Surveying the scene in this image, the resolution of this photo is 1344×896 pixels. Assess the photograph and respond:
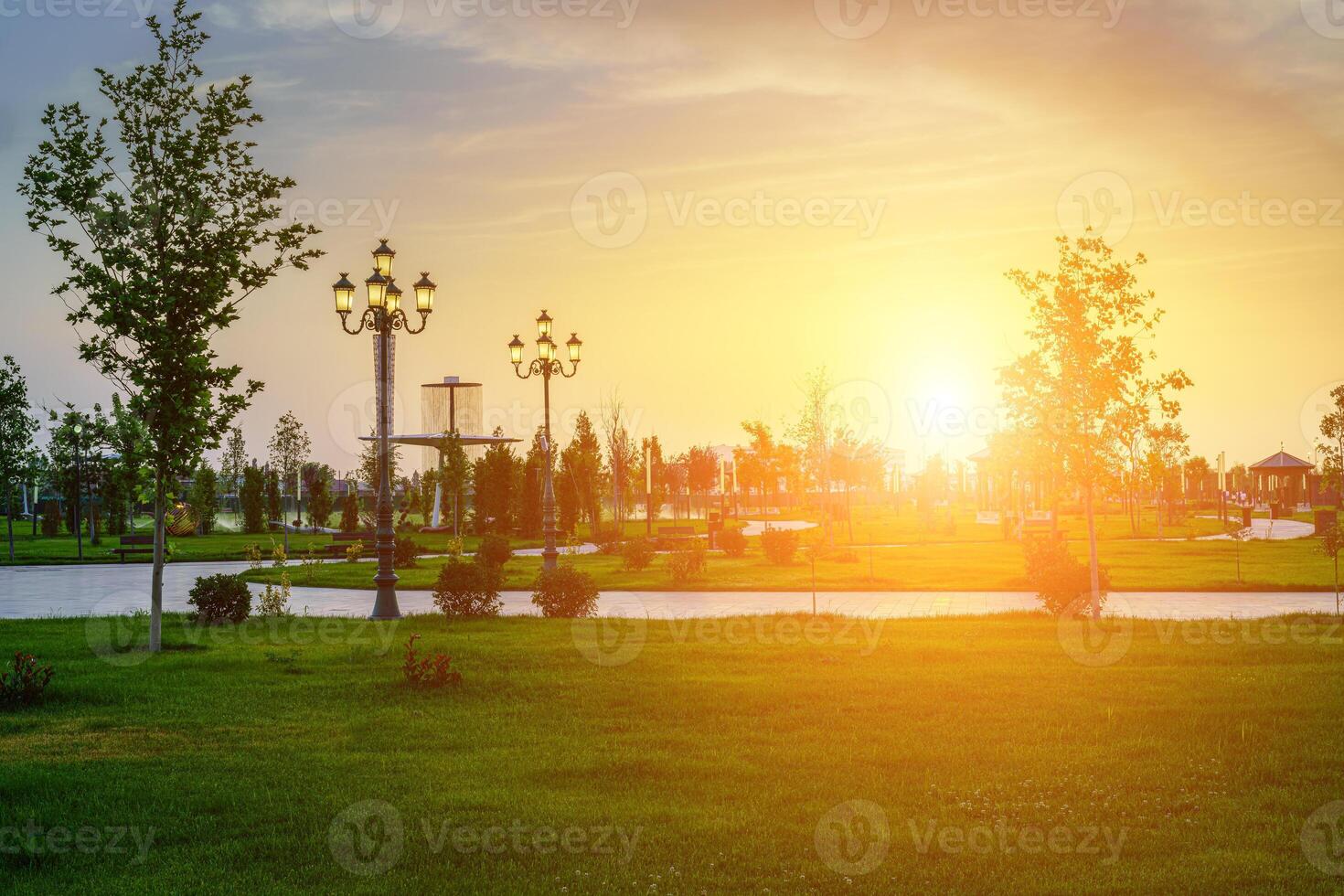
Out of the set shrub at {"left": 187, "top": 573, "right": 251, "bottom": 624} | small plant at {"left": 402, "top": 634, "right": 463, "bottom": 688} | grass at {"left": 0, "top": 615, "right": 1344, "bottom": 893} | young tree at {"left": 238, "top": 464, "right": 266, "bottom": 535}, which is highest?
young tree at {"left": 238, "top": 464, "right": 266, "bottom": 535}

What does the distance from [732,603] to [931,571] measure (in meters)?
9.57

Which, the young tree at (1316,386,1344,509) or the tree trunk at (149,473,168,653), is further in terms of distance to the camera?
the young tree at (1316,386,1344,509)

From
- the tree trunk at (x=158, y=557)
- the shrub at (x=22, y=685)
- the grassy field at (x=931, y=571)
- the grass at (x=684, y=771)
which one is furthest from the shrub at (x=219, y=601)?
the grassy field at (x=931, y=571)

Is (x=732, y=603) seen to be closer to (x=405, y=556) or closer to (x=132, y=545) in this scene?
(x=405, y=556)

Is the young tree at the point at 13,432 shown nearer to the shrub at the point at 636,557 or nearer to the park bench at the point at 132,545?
the park bench at the point at 132,545

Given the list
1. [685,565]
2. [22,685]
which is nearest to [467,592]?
[22,685]

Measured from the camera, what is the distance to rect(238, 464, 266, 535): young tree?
57.1 meters

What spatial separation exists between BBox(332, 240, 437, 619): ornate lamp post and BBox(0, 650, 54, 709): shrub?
679cm

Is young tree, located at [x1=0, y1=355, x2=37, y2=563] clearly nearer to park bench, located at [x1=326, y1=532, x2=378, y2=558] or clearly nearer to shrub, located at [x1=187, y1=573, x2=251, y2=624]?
park bench, located at [x1=326, y1=532, x2=378, y2=558]

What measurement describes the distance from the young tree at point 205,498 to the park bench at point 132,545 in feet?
47.1

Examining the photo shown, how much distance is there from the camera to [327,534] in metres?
56.0

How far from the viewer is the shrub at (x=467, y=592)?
1709 centimetres

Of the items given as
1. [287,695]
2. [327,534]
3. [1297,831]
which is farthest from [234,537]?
[1297,831]

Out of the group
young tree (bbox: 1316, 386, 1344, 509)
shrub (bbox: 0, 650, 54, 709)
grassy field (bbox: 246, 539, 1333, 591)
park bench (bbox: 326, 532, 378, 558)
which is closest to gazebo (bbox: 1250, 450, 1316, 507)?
young tree (bbox: 1316, 386, 1344, 509)
